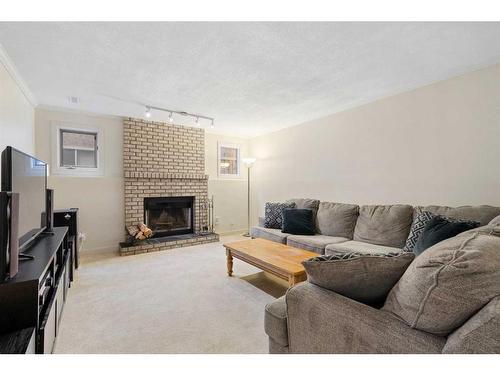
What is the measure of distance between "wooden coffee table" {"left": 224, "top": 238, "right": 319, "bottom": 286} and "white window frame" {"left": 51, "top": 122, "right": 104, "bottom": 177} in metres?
2.81

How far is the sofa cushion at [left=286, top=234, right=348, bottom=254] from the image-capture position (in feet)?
9.76

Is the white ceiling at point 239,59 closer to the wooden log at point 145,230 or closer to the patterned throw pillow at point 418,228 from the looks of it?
the patterned throw pillow at point 418,228

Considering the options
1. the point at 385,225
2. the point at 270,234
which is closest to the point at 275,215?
the point at 270,234

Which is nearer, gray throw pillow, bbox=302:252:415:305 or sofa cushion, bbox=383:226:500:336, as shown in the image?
sofa cushion, bbox=383:226:500:336

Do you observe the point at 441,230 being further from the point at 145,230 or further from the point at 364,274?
the point at 145,230

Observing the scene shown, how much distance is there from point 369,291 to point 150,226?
14.1 feet

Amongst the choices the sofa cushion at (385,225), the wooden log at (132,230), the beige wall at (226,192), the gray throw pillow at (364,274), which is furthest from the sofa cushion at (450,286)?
the beige wall at (226,192)

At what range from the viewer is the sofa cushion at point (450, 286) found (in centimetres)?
77

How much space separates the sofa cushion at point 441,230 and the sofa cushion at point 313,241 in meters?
1.06

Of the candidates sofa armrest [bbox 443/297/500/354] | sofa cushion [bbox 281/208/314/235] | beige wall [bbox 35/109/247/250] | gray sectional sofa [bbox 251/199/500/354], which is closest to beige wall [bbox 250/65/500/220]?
sofa cushion [bbox 281/208/314/235]

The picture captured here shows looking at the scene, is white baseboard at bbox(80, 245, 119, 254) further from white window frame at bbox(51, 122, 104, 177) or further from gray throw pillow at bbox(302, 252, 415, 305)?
gray throw pillow at bbox(302, 252, 415, 305)

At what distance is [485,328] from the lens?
0.68 m

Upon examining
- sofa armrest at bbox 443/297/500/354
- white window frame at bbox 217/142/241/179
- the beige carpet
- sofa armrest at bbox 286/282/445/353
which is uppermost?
white window frame at bbox 217/142/241/179
